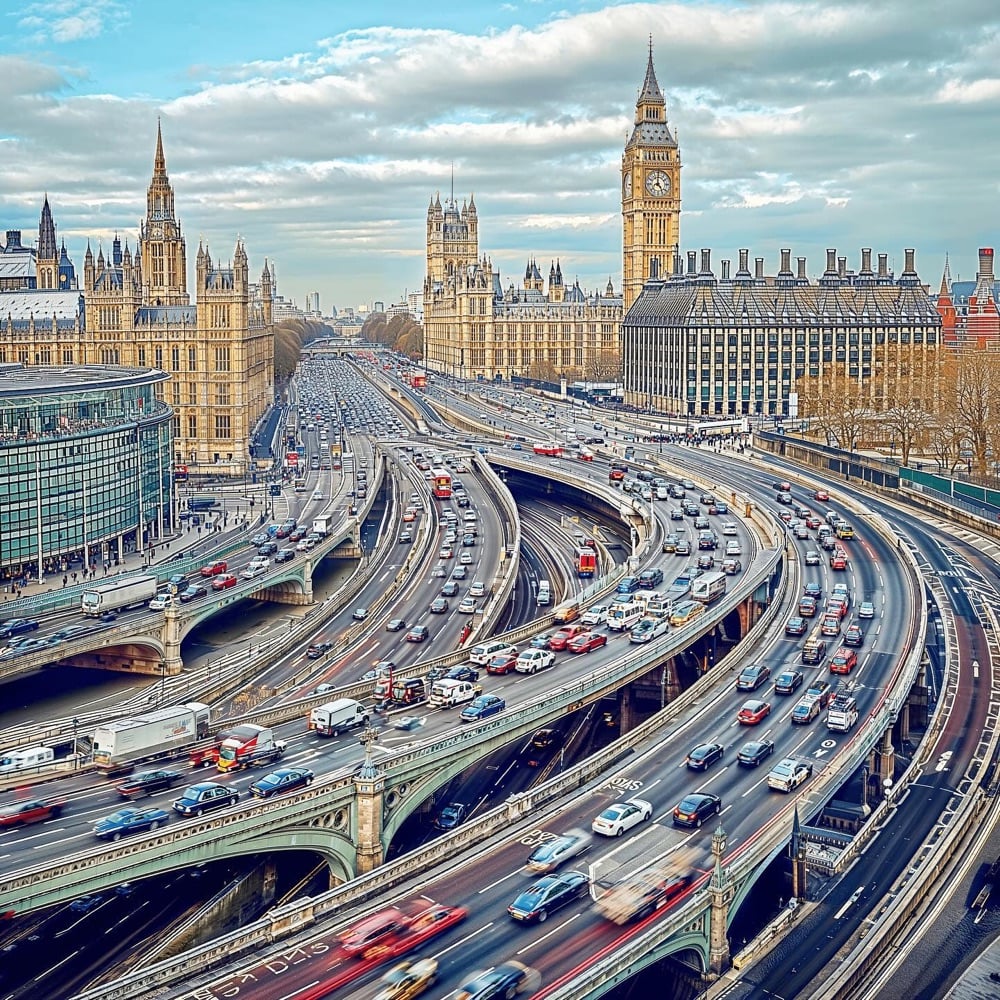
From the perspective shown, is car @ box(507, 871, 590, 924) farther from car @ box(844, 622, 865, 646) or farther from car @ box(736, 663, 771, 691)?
car @ box(844, 622, 865, 646)

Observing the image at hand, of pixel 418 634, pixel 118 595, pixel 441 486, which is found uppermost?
pixel 441 486

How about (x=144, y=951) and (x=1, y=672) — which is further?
(x=1, y=672)

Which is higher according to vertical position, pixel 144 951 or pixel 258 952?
pixel 258 952

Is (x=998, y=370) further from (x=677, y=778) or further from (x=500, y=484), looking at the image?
(x=677, y=778)

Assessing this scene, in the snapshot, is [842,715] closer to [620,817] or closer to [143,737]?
[620,817]

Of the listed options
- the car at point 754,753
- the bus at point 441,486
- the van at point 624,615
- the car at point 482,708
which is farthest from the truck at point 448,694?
the bus at point 441,486

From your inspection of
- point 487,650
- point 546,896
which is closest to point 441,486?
point 487,650

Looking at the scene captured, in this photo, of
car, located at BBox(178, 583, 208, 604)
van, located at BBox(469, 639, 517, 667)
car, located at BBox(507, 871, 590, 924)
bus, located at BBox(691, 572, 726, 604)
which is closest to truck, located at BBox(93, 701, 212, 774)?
van, located at BBox(469, 639, 517, 667)

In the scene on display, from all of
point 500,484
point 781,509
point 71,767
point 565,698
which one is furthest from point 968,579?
point 71,767
